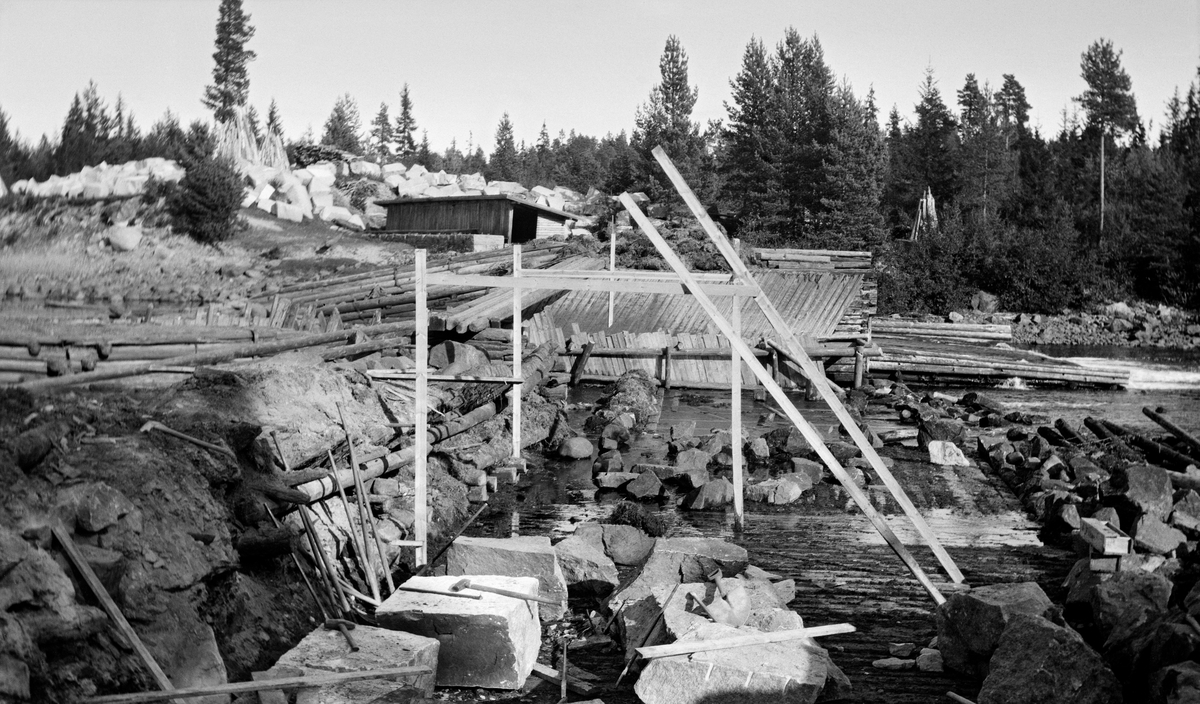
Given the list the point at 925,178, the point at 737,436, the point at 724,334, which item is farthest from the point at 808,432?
the point at 925,178

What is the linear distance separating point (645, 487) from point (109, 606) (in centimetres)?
1038

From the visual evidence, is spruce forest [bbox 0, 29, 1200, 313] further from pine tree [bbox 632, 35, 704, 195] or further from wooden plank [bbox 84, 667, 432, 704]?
wooden plank [bbox 84, 667, 432, 704]

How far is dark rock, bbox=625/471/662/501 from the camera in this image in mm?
16203

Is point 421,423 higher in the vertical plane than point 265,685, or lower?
→ higher

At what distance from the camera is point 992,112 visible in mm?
106625

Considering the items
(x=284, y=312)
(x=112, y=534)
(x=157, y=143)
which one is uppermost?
(x=157, y=143)

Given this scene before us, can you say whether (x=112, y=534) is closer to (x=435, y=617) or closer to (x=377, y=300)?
(x=435, y=617)

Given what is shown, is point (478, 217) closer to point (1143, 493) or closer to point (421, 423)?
point (421, 423)

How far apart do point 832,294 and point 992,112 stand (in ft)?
281

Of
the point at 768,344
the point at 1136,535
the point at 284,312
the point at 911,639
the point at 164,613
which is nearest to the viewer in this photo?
the point at 164,613

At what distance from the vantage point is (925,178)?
287 feet

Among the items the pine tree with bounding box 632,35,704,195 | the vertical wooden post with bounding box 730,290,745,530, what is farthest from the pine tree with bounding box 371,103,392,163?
the vertical wooden post with bounding box 730,290,745,530

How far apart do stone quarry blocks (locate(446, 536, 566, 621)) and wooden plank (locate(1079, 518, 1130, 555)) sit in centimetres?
637

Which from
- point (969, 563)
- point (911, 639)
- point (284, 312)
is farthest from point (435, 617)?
point (284, 312)
